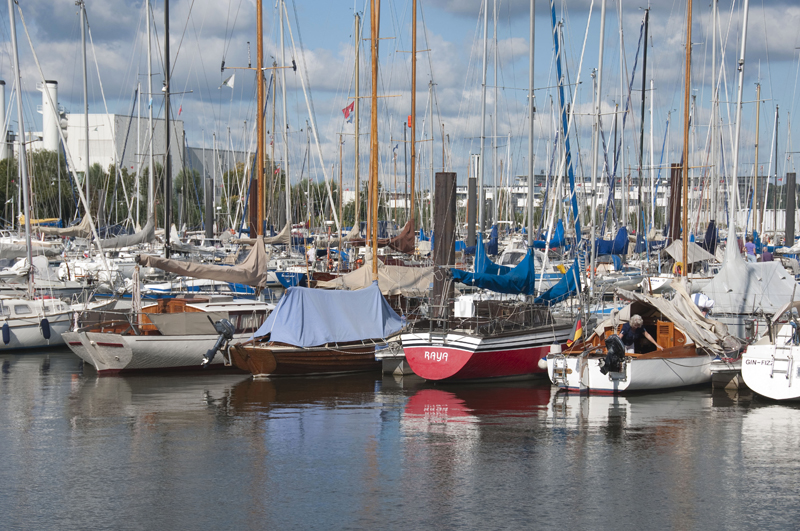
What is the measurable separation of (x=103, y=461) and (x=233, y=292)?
21169 millimetres

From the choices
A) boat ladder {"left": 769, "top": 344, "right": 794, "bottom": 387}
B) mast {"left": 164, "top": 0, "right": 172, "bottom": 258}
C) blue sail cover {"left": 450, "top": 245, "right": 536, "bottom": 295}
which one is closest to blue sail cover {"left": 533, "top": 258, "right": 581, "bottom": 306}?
blue sail cover {"left": 450, "top": 245, "right": 536, "bottom": 295}

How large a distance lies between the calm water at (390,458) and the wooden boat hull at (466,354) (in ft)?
1.54

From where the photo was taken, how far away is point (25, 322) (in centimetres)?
2959

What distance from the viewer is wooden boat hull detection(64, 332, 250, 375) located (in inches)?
971

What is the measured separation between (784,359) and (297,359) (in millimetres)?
12385

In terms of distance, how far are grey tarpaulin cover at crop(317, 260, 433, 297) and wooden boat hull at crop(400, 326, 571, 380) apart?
19.4 feet

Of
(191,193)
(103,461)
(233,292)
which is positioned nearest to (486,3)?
(233,292)

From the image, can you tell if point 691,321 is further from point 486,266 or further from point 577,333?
point 486,266

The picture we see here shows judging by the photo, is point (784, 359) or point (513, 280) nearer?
point (784, 359)

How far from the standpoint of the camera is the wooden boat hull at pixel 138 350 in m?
24.7

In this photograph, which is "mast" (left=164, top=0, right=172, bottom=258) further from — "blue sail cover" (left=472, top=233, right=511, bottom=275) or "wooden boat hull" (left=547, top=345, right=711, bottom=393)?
"wooden boat hull" (left=547, top=345, right=711, bottom=393)

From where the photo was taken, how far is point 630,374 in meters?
20.9

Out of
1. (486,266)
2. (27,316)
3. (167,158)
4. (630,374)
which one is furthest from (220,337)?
(167,158)

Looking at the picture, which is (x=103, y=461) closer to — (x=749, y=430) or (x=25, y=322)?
(x=749, y=430)
